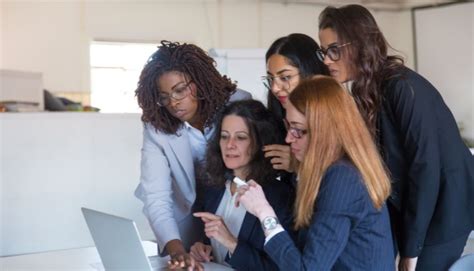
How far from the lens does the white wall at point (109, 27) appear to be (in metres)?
6.79

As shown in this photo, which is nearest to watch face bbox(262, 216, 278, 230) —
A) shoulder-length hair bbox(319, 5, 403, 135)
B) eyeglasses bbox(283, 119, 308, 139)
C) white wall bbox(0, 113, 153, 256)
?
eyeglasses bbox(283, 119, 308, 139)

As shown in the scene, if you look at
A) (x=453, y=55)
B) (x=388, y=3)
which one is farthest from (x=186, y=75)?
(x=388, y=3)

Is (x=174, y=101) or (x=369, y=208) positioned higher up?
(x=174, y=101)

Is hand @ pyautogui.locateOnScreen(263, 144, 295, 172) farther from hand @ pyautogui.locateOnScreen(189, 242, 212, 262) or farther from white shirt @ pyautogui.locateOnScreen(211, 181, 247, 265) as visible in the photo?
hand @ pyautogui.locateOnScreen(189, 242, 212, 262)

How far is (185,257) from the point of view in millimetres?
1503

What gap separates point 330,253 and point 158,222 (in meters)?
0.70

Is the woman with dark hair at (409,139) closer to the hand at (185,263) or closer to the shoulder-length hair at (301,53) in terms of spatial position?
the shoulder-length hair at (301,53)

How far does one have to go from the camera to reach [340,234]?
1.12 meters

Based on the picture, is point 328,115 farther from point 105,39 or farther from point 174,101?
point 105,39

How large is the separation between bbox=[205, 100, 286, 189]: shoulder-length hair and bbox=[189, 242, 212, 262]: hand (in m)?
0.18

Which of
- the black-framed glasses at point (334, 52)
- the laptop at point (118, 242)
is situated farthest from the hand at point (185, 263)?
the black-framed glasses at point (334, 52)

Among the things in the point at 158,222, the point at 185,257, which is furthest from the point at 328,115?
the point at 158,222

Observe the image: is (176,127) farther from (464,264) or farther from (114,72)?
(114,72)

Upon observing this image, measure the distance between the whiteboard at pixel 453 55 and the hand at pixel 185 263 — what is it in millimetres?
6812
